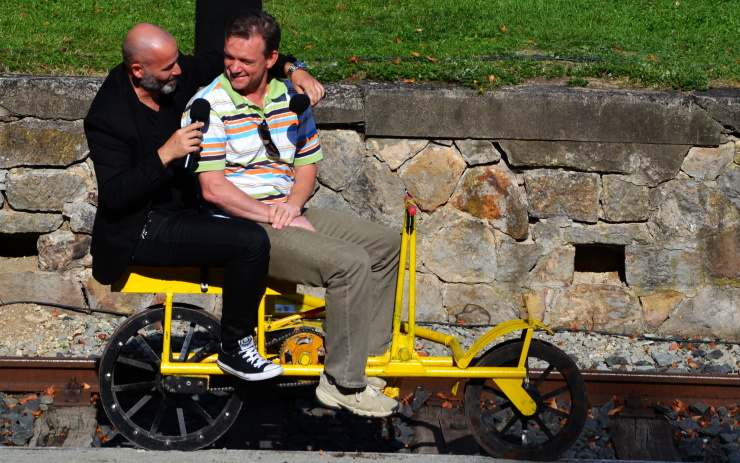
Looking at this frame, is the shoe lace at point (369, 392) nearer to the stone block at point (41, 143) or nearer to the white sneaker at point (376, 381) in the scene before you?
the white sneaker at point (376, 381)

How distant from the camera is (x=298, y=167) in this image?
464 centimetres

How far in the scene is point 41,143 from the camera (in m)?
6.23

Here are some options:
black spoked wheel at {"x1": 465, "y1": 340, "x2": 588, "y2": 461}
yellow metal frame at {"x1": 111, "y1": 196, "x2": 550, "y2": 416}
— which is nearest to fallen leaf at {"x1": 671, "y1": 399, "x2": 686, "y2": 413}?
black spoked wheel at {"x1": 465, "y1": 340, "x2": 588, "y2": 461}

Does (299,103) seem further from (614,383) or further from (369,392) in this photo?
(614,383)

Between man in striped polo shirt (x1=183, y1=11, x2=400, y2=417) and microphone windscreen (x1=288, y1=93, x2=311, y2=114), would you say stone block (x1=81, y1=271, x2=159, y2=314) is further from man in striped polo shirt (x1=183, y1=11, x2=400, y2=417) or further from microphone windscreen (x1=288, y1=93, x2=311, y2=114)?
microphone windscreen (x1=288, y1=93, x2=311, y2=114)

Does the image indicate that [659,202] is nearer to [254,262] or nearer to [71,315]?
[254,262]

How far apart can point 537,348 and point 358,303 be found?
0.91m

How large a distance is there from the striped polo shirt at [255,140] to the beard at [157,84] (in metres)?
0.11

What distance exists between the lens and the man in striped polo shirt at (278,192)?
4289mm

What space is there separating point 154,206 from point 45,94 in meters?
2.08

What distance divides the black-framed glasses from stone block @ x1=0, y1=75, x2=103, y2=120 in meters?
2.09

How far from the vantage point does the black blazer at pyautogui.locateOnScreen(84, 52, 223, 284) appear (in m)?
4.14

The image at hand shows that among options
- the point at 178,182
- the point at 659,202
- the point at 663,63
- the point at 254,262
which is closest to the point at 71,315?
the point at 178,182

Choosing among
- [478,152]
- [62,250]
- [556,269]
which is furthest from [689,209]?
[62,250]
